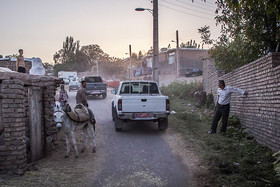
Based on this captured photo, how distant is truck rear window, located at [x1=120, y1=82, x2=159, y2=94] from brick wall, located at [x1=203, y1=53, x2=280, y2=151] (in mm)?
3146

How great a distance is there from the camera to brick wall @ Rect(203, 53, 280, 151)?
229 inches

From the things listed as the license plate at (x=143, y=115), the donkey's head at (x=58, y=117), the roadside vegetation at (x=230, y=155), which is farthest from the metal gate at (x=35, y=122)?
the roadside vegetation at (x=230, y=155)

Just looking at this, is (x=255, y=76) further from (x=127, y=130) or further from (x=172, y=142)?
(x=127, y=130)

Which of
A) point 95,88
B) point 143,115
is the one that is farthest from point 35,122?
point 95,88

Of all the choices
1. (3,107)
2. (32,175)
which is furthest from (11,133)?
(32,175)

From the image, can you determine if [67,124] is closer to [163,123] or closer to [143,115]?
[143,115]

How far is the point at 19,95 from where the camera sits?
17.3 ft

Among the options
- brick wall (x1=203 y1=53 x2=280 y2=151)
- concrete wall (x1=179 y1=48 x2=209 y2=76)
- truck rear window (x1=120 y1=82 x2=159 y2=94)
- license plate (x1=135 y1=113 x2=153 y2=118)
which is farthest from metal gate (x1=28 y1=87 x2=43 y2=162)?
concrete wall (x1=179 y1=48 x2=209 y2=76)

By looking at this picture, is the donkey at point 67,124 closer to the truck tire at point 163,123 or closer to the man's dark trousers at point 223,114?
the truck tire at point 163,123

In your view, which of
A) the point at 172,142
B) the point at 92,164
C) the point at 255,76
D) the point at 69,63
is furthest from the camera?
the point at 69,63

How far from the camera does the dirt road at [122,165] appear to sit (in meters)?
4.80

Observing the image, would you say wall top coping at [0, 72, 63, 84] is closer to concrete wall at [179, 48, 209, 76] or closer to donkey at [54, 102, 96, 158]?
donkey at [54, 102, 96, 158]

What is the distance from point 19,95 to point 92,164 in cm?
216

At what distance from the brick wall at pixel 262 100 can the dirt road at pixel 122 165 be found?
1886 mm
